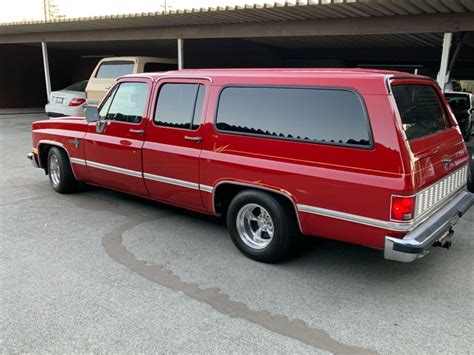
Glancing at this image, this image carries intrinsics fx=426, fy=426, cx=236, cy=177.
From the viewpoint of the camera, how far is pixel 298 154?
374 cm

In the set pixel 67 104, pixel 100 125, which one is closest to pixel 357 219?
pixel 100 125

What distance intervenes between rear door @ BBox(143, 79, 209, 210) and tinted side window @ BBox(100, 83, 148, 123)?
25 centimetres

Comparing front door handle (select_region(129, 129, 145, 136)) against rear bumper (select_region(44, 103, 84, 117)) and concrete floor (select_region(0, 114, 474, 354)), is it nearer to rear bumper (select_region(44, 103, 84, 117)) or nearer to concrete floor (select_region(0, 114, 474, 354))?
concrete floor (select_region(0, 114, 474, 354))

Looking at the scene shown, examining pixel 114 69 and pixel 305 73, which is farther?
pixel 114 69

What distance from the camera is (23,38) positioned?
16.2 m

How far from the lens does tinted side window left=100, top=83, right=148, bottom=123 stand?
5.09 m

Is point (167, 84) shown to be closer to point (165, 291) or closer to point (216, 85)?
point (216, 85)

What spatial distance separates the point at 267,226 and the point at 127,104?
2.43m

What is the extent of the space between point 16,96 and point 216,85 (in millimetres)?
20938

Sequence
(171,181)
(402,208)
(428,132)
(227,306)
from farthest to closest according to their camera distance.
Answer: (171,181)
(428,132)
(227,306)
(402,208)

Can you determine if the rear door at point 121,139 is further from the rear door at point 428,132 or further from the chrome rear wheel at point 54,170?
the rear door at point 428,132

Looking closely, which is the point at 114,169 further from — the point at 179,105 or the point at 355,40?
the point at 355,40

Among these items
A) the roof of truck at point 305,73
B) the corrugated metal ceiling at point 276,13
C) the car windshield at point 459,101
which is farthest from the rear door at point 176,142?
the car windshield at point 459,101

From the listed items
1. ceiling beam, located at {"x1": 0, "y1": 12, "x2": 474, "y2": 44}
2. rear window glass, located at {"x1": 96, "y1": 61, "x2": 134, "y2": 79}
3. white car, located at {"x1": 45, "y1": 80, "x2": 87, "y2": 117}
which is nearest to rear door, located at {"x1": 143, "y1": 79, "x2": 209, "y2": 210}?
ceiling beam, located at {"x1": 0, "y1": 12, "x2": 474, "y2": 44}
